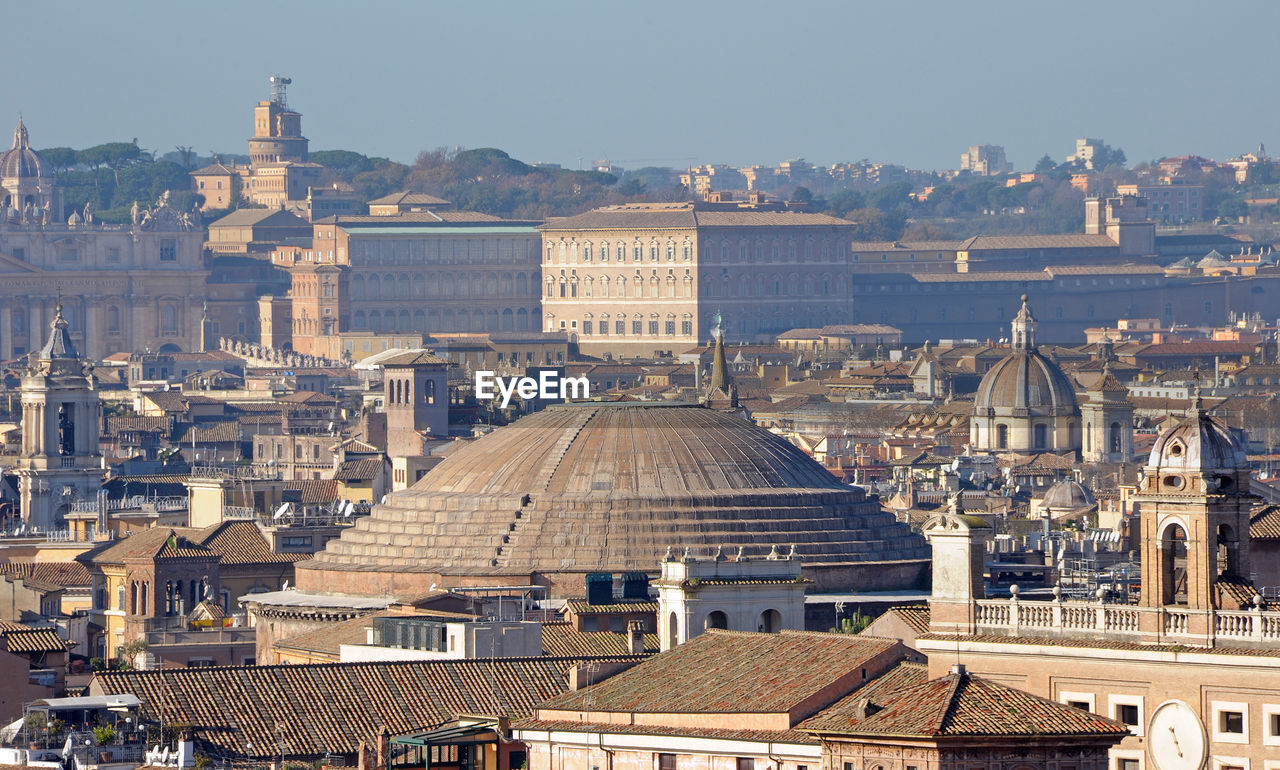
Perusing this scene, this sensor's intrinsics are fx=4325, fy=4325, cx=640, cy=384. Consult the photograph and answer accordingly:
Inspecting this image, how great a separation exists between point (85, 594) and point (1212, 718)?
3616 centimetres

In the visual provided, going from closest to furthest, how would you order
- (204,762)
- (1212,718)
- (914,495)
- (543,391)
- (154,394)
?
(1212,718) → (204,762) → (914,495) → (543,391) → (154,394)

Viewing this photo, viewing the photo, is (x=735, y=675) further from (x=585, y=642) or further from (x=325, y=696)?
(x=585, y=642)

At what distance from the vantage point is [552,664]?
3612 centimetres

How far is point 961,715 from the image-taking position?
2553cm

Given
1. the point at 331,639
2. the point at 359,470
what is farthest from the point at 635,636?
the point at 359,470

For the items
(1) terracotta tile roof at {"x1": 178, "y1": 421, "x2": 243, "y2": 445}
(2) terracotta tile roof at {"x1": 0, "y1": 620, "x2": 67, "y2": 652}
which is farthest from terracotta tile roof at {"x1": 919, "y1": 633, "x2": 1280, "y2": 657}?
(1) terracotta tile roof at {"x1": 178, "y1": 421, "x2": 243, "y2": 445}

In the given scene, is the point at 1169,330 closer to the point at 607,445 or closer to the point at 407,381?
the point at 407,381

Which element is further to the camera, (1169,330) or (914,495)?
(1169,330)

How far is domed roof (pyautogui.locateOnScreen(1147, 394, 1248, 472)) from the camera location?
28.6 metres

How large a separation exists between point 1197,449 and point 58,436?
6029cm

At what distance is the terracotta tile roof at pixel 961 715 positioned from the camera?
2531 centimetres

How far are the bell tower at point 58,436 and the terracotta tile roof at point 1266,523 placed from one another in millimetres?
44529

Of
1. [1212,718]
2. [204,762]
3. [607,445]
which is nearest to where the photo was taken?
[1212,718]

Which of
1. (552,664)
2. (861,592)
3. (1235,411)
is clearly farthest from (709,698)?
(1235,411)
